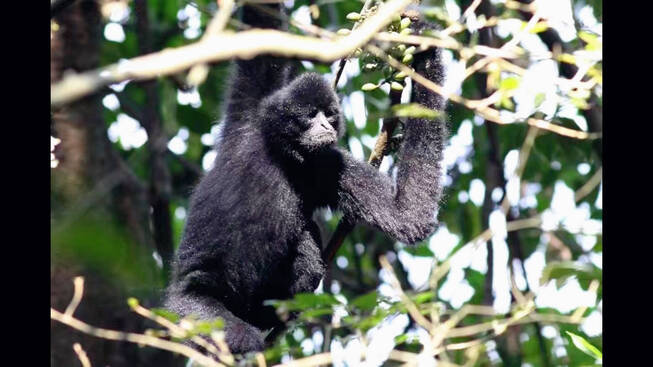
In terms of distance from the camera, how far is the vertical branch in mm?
8531

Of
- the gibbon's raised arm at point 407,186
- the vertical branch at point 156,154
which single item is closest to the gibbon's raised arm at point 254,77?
the vertical branch at point 156,154

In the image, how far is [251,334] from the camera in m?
7.31

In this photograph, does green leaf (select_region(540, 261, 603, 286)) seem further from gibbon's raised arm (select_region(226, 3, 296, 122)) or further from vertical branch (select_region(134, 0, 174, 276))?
vertical branch (select_region(134, 0, 174, 276))

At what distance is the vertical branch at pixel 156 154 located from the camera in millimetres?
8531

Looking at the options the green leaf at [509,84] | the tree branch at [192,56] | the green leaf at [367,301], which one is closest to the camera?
the tree branch at [192,56]

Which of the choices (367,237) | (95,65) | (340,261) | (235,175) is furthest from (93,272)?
(340,261)

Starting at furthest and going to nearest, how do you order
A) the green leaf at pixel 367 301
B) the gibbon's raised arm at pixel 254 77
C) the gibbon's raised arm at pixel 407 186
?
1. the gibbon's raised arm at pixel 254 77
2. the gibbon's raised arm at pixel 407 186
3. the green leaf at pixel 367 301

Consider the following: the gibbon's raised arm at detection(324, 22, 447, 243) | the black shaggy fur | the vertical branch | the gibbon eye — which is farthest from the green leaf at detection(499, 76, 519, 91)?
the vertical branch

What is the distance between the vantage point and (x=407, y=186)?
815 cm

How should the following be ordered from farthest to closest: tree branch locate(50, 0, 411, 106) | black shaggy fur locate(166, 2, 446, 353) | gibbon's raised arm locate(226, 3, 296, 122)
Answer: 1. gibbon's raised arm locate(226, 3, 296, 122)
2. black shaggy fur locate(166, 2, 446, 353)
3. tree branch locate(50, 0, 411, 106)

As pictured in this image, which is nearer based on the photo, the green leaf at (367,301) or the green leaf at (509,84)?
the green leaf at (367,301)

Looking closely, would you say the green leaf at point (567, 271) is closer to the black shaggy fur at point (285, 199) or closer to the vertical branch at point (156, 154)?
the black shaggy fur at point (285, 199)

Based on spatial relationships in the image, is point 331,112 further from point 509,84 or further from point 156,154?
point 509,84

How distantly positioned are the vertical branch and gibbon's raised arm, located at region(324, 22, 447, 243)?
1.92m
